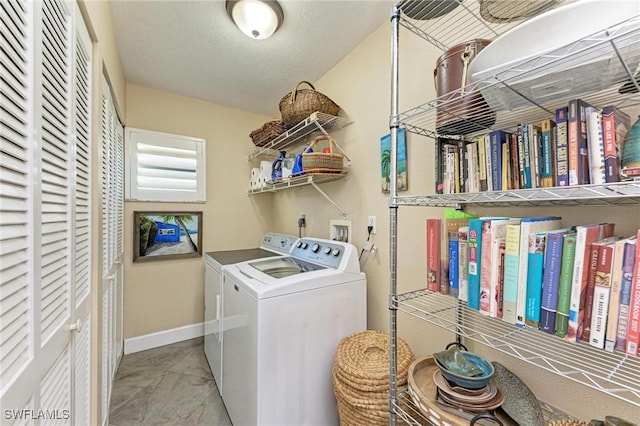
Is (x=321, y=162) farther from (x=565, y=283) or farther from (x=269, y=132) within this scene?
(x=565, y=283)

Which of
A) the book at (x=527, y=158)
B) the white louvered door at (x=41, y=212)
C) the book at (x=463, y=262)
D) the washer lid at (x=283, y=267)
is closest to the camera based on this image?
the white louvered door at (x=41, y=212)

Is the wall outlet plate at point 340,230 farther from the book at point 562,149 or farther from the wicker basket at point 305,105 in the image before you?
the book at point 562,149

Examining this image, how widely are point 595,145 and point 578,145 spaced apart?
34mm

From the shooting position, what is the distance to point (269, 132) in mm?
2367

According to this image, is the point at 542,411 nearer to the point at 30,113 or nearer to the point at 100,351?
the point at 30,113

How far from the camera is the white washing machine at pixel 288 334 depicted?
1303 millimetres

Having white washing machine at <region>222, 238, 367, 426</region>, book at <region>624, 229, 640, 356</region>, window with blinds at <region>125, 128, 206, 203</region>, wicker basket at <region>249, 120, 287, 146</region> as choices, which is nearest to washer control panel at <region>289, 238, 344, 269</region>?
white washing machine at <region>222, 238, 367, 426</region>

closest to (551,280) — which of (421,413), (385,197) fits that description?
(421,413)

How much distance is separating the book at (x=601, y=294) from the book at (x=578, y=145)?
0.62 ft

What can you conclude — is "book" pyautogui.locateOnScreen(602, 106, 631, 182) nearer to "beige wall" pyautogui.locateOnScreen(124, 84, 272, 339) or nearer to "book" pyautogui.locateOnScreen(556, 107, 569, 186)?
"book" pyautogui.locateOnScreen(556, 107, 569, 186)

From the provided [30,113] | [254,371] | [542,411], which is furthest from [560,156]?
[254,371]

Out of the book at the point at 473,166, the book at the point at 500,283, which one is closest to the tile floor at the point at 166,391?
the book at the point at 500,283

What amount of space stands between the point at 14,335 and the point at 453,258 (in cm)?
128

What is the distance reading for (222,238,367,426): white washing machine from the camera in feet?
4.27
